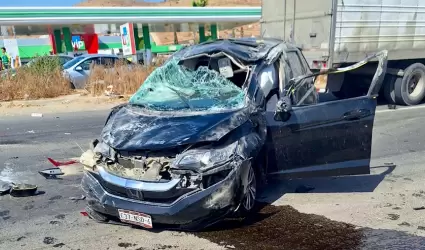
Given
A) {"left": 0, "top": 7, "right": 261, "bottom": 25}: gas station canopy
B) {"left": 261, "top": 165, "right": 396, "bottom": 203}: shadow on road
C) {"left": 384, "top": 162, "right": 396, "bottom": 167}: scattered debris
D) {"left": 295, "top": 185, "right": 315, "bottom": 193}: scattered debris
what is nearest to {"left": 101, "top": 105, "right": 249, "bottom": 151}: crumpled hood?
{"left": 261, "top": 165, "right": 396, "bottom": 203}: shadow on road

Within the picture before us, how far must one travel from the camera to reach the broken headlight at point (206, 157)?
12.5 ft

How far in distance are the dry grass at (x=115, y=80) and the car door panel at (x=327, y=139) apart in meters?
11.1

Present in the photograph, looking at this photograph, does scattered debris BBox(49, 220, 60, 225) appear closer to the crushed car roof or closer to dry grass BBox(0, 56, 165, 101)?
the crushed car roof

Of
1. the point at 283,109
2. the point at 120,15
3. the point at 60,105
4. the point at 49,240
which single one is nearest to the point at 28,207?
the point at 49,240

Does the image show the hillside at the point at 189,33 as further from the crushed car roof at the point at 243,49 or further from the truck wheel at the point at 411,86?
the crushed car roof at the point at 243,49

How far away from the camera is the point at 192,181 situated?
12.5ft

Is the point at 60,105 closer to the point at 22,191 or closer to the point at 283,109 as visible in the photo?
the point at 22,191

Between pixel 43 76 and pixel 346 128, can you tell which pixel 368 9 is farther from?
pixel 43 76

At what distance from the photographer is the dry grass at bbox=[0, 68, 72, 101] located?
568 inches

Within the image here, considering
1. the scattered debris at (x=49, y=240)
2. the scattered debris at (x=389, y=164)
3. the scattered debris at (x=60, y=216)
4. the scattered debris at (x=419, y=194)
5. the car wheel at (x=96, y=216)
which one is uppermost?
the car wheel at (x=96, y=216)

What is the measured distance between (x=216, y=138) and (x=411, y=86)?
31.8 ft

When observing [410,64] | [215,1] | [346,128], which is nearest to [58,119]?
[346,128]

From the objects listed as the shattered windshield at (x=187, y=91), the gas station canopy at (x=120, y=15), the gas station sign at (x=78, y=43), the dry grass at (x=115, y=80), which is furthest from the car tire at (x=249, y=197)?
the gas station sign at (x=78, y=43)

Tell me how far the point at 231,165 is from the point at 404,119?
7305 mm
